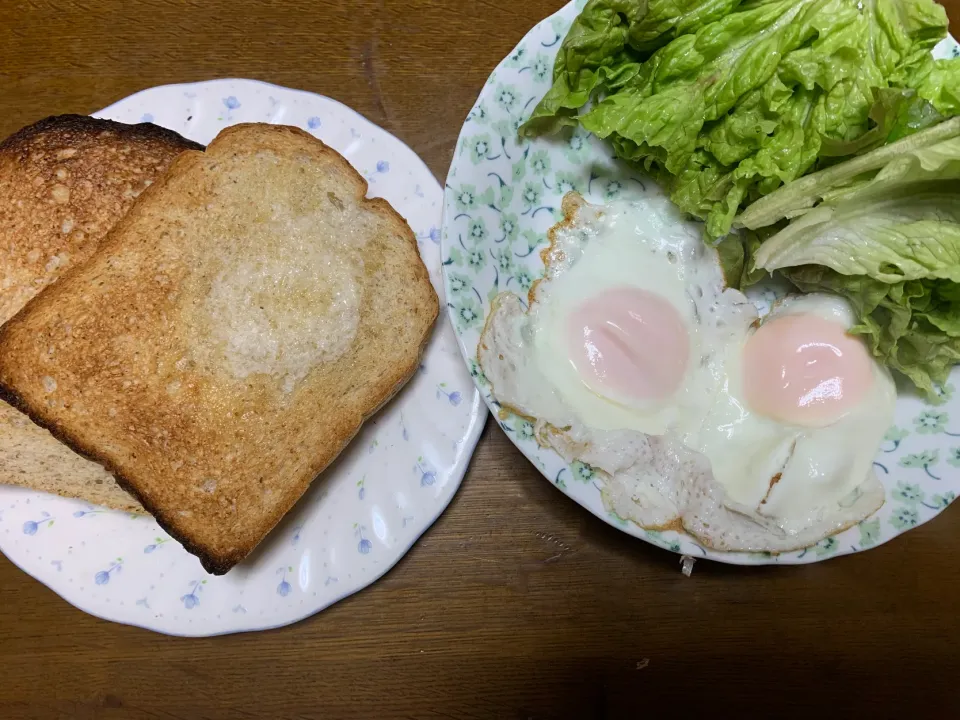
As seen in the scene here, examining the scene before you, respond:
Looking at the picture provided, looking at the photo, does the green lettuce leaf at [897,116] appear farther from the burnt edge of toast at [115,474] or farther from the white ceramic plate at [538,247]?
the burnt edge of toast at [115,474]

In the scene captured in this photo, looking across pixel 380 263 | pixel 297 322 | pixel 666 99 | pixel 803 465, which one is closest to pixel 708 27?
pixel 666 99

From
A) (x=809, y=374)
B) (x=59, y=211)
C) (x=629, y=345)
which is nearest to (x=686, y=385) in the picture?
(x=629, y=345)

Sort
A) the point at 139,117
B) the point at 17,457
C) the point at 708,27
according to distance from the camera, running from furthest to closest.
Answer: the point at 139,117
the point at 17,457
the point at 708,27

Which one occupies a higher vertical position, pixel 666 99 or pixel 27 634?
pixel 666 99

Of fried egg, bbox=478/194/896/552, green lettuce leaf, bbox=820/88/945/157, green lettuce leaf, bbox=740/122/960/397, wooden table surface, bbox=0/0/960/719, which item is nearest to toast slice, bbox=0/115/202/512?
wooden table surface, bbox=0/0/960/719

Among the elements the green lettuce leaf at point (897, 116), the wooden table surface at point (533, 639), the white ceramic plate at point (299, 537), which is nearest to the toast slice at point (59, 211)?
the white ceramic plate at point (299, 537)

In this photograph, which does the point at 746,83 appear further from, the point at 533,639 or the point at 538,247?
the point at 533,639

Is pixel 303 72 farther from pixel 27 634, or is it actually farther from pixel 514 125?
pixel 27 634
